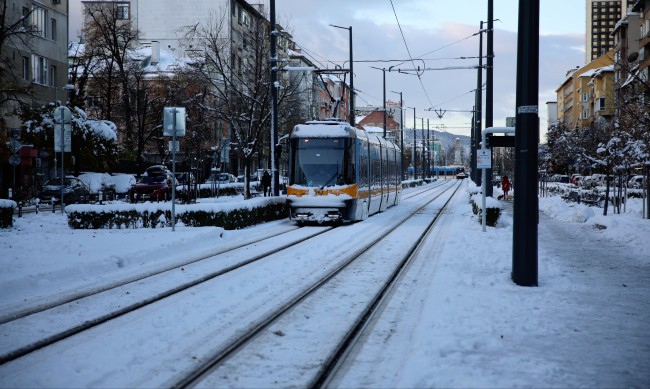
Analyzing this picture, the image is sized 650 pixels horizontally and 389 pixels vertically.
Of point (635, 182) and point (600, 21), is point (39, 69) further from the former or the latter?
point (600, 21)

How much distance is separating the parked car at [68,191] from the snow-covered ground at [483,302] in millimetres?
16711

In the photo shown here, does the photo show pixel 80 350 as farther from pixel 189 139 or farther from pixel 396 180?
pixel 189 139

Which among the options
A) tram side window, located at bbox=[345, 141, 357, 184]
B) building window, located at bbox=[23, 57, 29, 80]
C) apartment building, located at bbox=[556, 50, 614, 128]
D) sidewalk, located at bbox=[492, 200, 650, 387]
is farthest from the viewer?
apartment building, located at bbox=[556, 50, 614, 128]

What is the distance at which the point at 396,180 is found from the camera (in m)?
36.2

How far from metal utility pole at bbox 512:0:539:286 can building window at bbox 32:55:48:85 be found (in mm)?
42298

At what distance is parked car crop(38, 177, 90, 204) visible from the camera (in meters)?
34.2

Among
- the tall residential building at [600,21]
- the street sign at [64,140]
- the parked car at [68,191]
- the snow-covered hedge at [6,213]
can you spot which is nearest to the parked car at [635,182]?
the parked car at [68,191]

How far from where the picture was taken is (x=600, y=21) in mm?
179375

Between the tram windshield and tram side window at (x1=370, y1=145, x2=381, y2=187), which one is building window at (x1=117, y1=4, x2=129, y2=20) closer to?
tram side window at (x1=370, y1=145, x2=381, y2=187)

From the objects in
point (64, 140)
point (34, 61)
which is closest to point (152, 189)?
point (64, 140)

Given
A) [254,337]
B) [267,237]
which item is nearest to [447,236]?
[267,237]

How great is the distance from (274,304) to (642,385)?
4419mm

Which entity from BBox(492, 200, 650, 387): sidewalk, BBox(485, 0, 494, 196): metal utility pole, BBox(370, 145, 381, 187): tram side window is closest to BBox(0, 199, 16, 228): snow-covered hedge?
BBox(370, 145, 381, 187): tram side window

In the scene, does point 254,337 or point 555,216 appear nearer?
point 254,337
